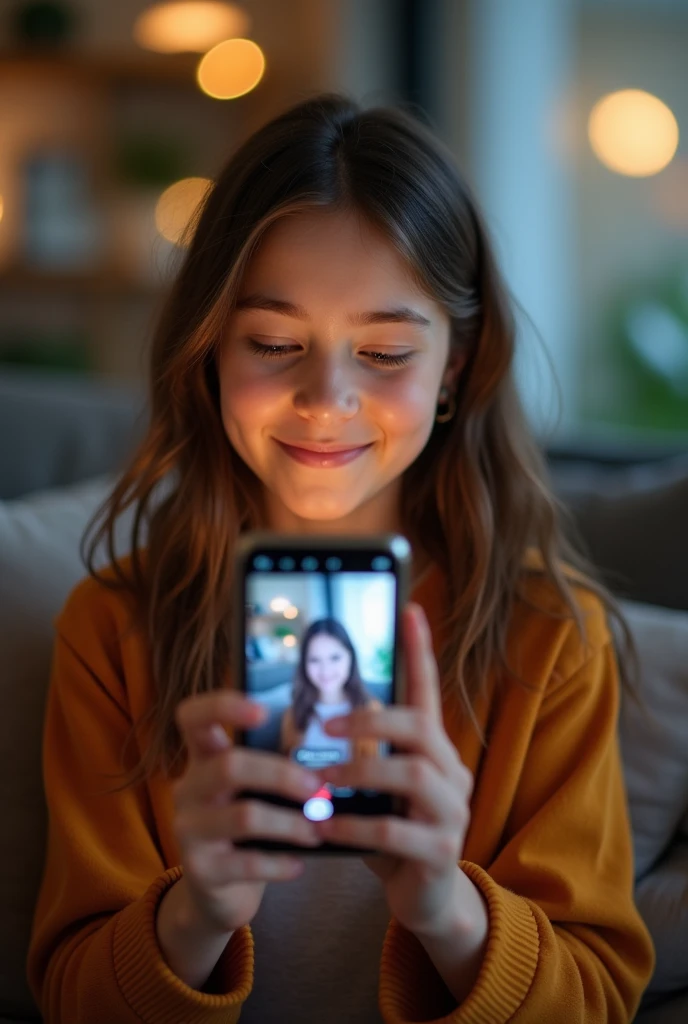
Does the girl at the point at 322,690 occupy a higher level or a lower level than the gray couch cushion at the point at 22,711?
higher

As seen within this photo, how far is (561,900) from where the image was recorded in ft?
3.27

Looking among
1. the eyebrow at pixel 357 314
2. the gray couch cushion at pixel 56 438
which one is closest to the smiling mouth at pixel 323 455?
the eyebrow at pixel 357 314

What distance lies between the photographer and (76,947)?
1.01 metres

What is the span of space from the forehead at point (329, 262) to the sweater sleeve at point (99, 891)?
0.40 metres

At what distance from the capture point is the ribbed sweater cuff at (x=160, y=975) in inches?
34.8

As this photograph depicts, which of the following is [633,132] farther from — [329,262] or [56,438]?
[329,262]

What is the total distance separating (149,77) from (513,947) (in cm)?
346

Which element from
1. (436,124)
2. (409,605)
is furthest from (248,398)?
(436,124)

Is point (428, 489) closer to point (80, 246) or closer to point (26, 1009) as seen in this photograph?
point (26, 1009)

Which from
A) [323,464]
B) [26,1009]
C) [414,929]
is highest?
[323,464]

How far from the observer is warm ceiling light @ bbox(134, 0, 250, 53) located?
12.0 ft

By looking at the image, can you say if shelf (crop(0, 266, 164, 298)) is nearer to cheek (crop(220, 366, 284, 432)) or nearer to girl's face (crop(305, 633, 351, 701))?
cheek (crop(220, 366, 284, 432))

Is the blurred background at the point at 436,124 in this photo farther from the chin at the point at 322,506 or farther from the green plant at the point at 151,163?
the chin at the point at 322,506

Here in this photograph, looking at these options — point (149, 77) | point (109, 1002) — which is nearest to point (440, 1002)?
point (109, 1002)
